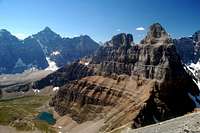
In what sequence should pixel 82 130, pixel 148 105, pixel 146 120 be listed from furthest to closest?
pixel 82 130 → pixel 148 105 → pixel 146 120

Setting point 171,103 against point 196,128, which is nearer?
point 196,128

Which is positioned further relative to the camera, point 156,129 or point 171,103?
point 171,103

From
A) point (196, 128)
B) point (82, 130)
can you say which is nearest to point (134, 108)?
point (82, 130)

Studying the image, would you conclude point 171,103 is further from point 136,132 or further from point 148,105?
point 136,132

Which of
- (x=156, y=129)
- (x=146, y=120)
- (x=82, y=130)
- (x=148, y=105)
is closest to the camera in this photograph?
(x=156, y=129)

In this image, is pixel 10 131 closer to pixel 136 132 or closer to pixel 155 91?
pixel 155 91

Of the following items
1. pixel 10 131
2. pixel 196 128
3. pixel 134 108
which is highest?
pixel 196 128

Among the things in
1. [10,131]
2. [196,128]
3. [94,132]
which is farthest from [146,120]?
[196,128]

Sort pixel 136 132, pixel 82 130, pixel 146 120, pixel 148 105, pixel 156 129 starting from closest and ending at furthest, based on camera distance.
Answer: pixel 156 129
pixel 136 132
pixel 146 120
pixel 148 105
pixel 82 130

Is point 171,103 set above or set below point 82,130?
above
